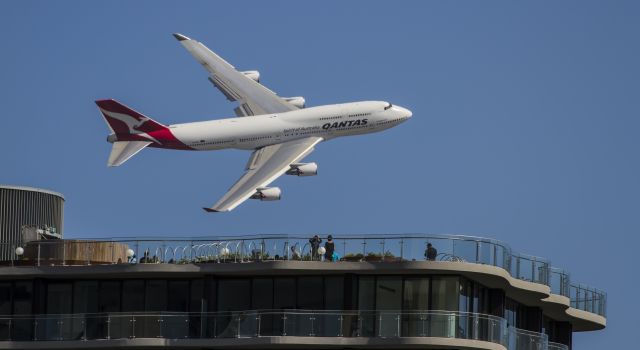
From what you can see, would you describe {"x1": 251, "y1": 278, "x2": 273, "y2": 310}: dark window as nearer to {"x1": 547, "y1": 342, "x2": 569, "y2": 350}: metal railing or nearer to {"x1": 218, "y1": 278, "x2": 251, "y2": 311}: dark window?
{"x1": 218, "y1": 278, "x2": 251, "y2": 311}: dark window

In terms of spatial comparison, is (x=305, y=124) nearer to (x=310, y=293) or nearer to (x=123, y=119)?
(x=123, y=119)

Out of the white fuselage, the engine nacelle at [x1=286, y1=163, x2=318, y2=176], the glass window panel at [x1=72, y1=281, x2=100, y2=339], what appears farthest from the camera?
the white fuselage

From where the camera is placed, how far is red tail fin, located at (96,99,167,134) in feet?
393

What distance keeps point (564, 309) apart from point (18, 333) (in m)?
26.4

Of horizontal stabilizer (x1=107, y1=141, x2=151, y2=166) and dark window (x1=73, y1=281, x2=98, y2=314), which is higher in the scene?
horizontal stabilizer (x1=107, y1=141, x2=151, y2=166)

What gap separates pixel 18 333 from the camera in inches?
2965

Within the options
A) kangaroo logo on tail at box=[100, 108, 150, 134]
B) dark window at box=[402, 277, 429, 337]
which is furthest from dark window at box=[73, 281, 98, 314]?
kangaroo logo on tail at box=[100, 108, 150, 134]

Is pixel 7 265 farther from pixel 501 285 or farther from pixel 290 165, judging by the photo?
pixel 290 165

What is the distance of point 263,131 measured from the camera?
389 feet

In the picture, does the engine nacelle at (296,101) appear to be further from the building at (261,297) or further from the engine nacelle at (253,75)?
the building at (261,297)

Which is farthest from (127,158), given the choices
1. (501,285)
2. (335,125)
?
(501,285)

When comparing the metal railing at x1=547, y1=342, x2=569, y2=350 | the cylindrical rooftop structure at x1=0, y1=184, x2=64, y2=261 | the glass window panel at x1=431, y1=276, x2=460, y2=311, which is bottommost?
the metal railing at x1=547, y1=342, x2=569, y2=350

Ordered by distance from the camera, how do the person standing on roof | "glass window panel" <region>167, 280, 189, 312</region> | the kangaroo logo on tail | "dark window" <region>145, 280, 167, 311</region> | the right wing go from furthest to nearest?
the right wing, the kangaroo logo on tail, "dark window" <region>145, 280, 167, 311</region>, "glass window panel" <region>167, 280, 189, 312</region>, the person standing on roof

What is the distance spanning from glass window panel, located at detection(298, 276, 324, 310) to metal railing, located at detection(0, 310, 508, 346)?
1.61 meters
